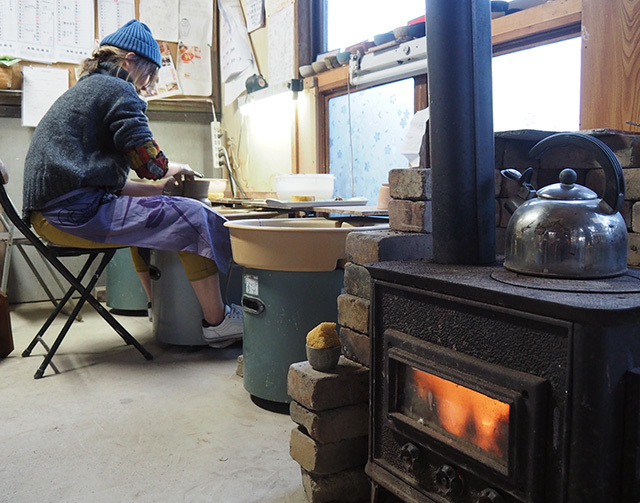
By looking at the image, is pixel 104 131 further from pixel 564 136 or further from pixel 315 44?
pixel 564 136

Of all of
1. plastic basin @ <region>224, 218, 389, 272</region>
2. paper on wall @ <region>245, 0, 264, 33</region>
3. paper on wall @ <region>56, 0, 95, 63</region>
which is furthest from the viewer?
paper on wall @ <region>56, 0, 95, 63</region>

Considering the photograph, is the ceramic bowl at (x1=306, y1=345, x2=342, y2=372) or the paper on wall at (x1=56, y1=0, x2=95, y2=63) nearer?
the ceramic bowl at (x1=306, y1=345, x2=342, y2=372)

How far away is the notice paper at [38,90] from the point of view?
3904mm

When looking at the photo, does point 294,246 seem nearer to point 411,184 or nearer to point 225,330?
point 411,184

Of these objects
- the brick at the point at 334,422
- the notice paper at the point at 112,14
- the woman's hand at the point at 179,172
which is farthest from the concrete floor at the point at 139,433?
the notice paper at the point at 112,14

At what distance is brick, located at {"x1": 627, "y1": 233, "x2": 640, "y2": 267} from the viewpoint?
1.29 metres

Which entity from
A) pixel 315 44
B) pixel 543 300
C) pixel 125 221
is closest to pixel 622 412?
pixel 543 300

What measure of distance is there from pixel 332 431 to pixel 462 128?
0.75 m

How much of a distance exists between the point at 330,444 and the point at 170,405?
876 mm

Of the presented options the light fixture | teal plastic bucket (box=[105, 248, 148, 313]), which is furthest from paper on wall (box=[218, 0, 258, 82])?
teal plastic bucket (box=[105, 248, 148, 313])

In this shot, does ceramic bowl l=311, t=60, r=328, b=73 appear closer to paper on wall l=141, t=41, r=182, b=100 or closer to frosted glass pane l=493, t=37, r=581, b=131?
frosted glass pane l=493, t=37, r=581, b=131

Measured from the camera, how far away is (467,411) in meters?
1.10

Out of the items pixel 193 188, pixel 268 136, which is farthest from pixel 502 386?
pixel 268 136

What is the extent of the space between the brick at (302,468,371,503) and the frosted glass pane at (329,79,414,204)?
156 centimetres
